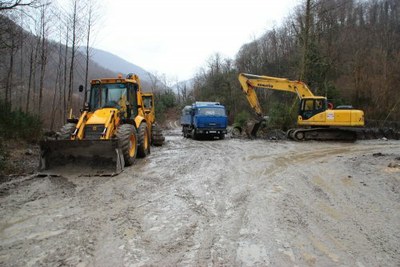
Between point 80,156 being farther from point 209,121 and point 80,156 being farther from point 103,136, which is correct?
point 209,121

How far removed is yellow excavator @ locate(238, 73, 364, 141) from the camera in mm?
20312

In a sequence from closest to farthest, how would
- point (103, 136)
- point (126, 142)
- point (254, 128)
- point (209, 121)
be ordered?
point (103, 136) → point (126, 142) → point (209, 121) → point (254, 128)

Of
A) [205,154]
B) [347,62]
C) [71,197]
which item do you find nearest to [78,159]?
[71,197]

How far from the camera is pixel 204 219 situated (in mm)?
5754

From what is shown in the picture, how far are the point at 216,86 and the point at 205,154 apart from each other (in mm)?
40910

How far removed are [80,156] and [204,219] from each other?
17.0ft

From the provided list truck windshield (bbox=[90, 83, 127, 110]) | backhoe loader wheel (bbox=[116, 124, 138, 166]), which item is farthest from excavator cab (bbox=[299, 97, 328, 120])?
backhoe loader wheel (bbox=[116, 124, 138, 166])

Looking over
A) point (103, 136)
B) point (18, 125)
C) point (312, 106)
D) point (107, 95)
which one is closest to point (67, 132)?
point (103, 136)

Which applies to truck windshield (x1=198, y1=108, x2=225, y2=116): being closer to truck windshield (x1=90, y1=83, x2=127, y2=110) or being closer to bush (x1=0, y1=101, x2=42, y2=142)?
bush (x1=0, y1=101, x2=42, y2=142)

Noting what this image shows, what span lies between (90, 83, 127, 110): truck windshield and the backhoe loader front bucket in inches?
107

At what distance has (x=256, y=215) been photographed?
6008mm

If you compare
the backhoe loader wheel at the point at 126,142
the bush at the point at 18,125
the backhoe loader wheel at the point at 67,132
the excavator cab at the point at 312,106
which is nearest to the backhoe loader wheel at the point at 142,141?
the backhoe loader wheel at the point at 126,142

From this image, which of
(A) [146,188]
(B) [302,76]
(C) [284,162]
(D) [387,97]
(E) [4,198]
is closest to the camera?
(E) [4,198]

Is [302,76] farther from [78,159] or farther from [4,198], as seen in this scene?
[4,198]
